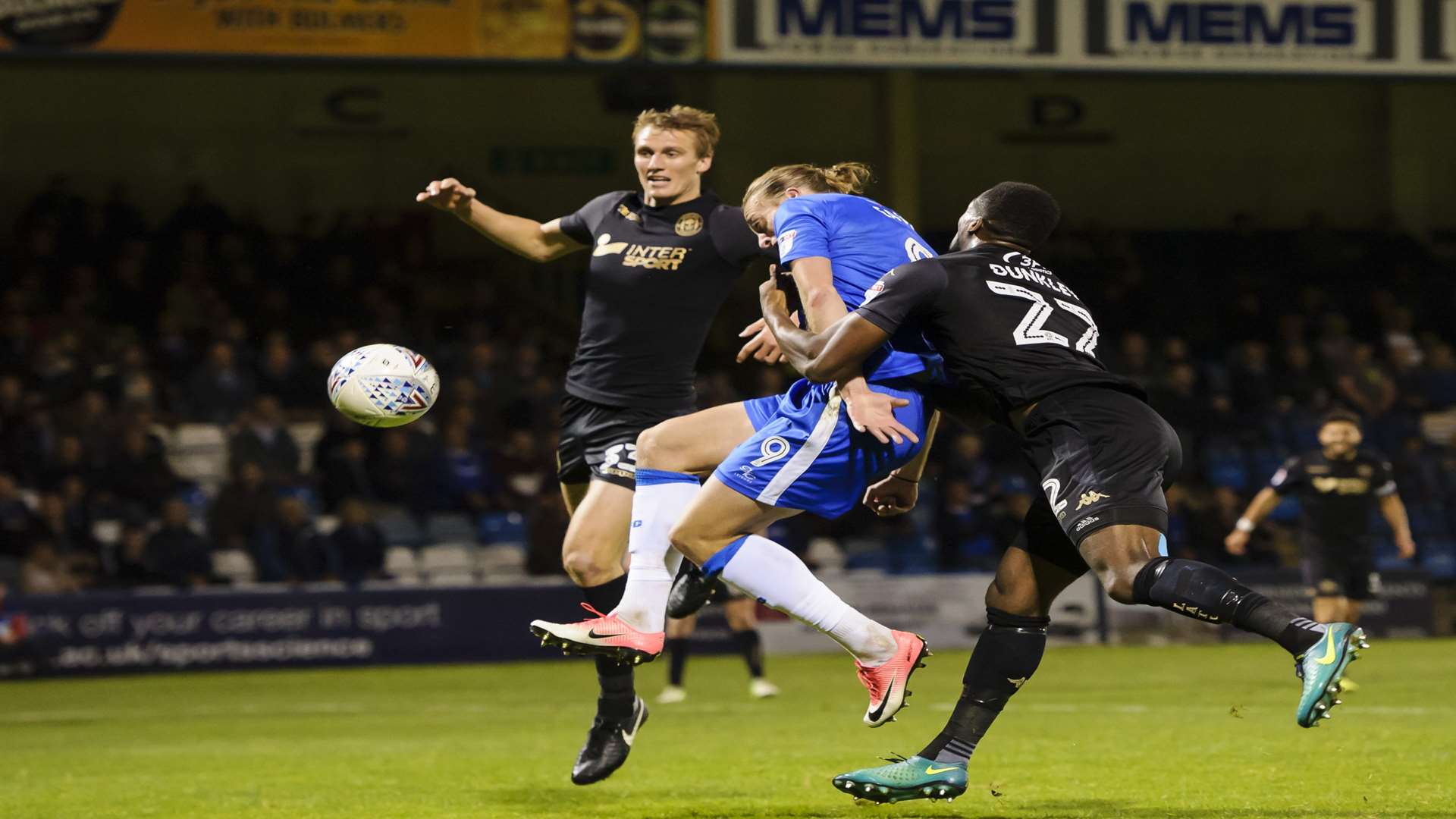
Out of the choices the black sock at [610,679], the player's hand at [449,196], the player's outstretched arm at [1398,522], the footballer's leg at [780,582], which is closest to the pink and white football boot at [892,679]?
the footballer's leg at [780,582]

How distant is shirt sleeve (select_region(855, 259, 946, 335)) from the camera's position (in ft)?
18.3

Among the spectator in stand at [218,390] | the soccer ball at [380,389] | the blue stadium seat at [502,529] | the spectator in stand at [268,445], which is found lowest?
the blue stadium seat at [502,529]

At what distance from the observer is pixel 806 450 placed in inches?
233

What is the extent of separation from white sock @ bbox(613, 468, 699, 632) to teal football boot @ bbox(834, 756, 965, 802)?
1.00 meters

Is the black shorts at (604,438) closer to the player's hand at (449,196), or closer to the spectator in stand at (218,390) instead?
the player's hand at (449,196)

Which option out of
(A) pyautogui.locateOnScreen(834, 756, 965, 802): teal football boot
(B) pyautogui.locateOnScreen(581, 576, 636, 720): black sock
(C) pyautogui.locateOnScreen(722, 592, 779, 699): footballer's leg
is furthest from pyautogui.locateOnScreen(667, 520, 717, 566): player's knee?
(C) pyautogui.locateOnScreen(722, 592, 779, 699): footballer's leg

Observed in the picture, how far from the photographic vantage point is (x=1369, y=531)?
14.2 metres

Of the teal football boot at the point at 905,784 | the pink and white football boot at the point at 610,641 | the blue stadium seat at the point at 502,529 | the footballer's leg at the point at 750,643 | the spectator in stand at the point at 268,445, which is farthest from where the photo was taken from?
the blue stadium seat at the point at 502,529

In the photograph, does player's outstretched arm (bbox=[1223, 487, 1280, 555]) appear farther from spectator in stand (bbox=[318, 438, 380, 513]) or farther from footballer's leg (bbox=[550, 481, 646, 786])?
footballer's leg (bbox=[550, 481, 646, 786])

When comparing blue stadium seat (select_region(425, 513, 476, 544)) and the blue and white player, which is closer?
the blue and white player

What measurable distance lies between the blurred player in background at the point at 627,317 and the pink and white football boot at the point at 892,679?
4.17 ft

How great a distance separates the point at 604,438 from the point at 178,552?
968 centimetres

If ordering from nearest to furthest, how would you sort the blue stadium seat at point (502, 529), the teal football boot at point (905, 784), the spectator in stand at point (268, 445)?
the teal football boot at point (905, 784), the spectator in stand at point (268, 445), the blue stadium seat at point (502, 529)

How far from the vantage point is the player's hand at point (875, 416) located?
571cm
